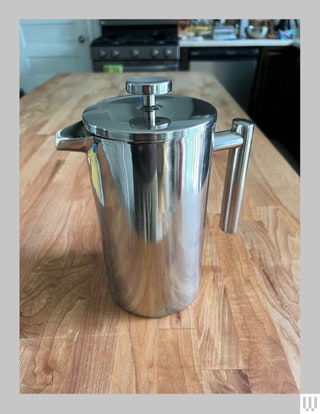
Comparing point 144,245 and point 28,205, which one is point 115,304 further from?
point 28,205

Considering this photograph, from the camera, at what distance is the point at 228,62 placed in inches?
92.8

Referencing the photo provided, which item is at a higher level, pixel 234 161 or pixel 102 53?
pixel 234 161

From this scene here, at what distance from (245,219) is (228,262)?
114 mm

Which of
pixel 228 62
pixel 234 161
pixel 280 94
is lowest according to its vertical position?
pixel 280 94

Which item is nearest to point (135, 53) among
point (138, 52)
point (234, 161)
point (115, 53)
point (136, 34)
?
point (138, 52)

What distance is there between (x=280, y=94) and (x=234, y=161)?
2.18 m

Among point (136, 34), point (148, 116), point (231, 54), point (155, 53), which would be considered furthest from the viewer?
point (136, 34)

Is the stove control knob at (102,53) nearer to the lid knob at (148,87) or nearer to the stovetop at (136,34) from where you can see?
the stovetop at (136,34)

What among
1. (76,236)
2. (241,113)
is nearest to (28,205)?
(76,236)

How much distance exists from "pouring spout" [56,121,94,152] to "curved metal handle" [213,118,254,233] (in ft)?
0.44

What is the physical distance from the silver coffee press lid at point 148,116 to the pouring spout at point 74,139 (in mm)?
14

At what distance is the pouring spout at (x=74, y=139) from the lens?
0.33 m

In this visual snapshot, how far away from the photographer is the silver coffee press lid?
29 centimetres

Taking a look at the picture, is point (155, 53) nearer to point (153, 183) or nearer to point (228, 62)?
point (228, 62)
